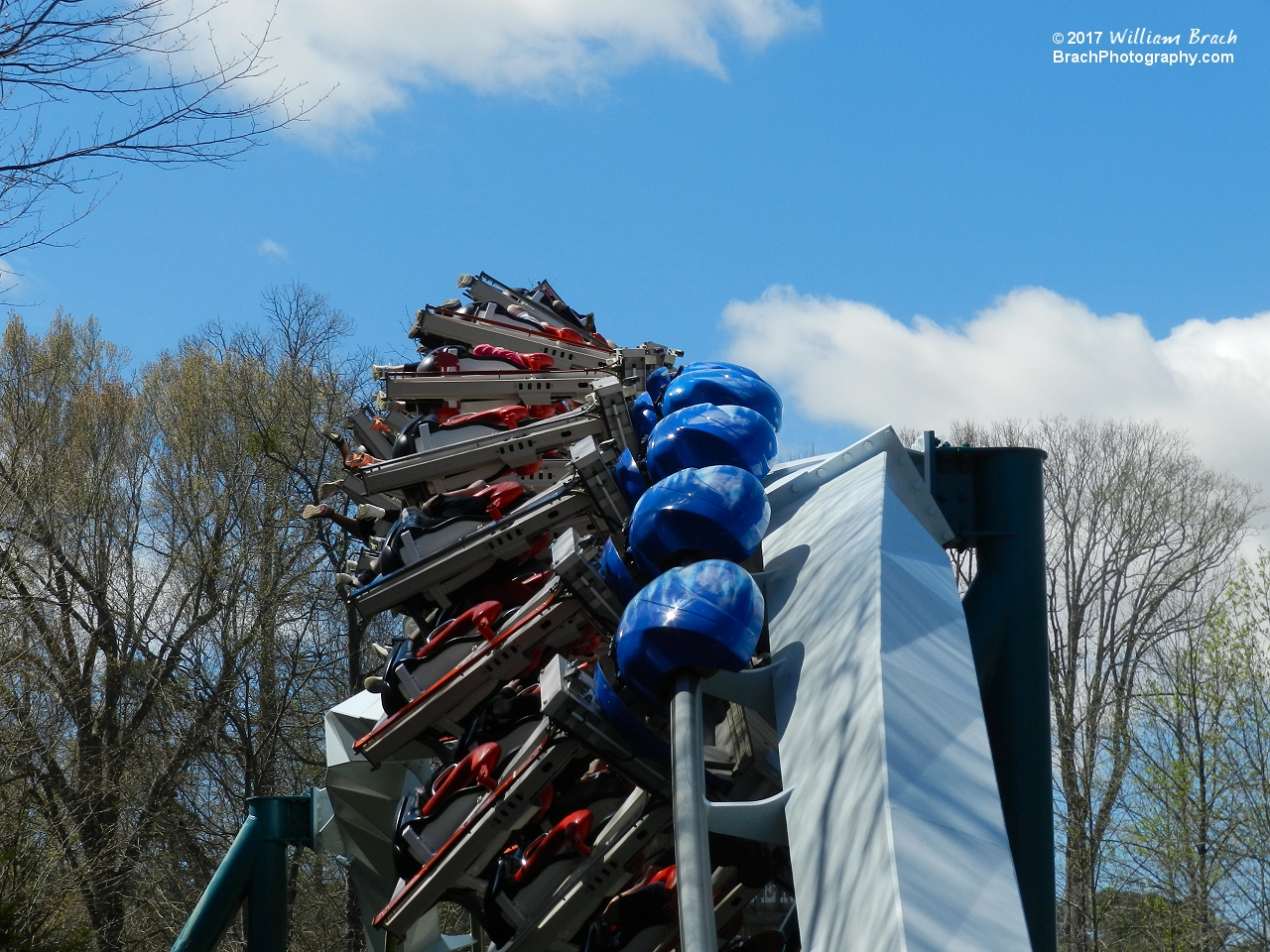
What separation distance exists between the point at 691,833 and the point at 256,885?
6.19 meters

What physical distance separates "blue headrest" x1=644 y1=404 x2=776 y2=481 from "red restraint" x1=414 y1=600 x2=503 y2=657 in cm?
147

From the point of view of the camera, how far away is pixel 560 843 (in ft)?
17.7

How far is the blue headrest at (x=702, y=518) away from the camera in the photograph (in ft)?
16.0

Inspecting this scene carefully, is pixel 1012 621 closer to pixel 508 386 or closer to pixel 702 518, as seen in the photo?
pixel 702 518

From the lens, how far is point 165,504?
24828 mm

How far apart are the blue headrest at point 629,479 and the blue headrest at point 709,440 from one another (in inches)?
21.5

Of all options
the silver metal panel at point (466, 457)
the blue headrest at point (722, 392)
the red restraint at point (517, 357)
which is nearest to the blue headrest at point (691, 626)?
the blue headrest at point (722, 392)

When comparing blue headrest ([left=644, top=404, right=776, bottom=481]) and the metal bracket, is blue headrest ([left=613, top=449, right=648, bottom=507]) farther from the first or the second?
the metal bracket

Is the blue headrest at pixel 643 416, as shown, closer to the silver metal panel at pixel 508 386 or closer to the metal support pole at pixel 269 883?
the silver metal panel at pixel 508 386

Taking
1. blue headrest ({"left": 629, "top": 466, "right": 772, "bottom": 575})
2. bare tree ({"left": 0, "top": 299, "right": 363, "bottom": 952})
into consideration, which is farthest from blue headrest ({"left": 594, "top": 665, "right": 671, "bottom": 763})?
bare tree ({"left": 0, "top": 299, "right": 363, "bottom": 952})

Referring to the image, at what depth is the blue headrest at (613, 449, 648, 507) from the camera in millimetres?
6305

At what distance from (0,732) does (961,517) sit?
12.8 m

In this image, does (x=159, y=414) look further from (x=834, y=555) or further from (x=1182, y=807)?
(x=834, y=555)

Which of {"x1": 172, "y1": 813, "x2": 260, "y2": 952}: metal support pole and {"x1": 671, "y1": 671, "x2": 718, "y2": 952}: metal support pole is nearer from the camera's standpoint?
{"x1": 671, "y1": 671, "x2": 718, "y2": 952}: metal support pole
